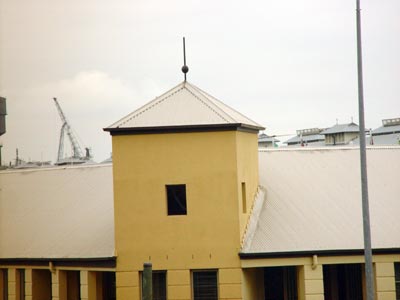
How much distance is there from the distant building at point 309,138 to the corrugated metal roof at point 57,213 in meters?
34.6

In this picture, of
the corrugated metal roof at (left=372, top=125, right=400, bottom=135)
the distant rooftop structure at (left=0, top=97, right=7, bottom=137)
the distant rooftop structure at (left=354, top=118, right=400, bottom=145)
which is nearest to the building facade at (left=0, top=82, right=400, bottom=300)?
the distant rooftop structure at (left=0, top=97, right=7, bottom=137)

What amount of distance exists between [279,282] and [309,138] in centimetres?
4251

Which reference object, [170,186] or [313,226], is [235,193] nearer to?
[170,186]

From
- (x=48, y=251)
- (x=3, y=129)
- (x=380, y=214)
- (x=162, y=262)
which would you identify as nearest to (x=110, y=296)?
(x=48, y=251)

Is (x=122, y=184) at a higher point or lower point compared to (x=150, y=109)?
lower

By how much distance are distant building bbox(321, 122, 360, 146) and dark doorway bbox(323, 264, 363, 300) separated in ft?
103

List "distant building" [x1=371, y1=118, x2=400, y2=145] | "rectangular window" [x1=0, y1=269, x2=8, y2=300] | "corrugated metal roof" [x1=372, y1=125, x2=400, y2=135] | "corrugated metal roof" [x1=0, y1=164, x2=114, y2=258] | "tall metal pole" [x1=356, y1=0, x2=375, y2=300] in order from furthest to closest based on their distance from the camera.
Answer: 1. "corrugated metal roof" [x1=372, y1=125, x2=400, y2=135]
2. "distant building" [x1=371, y1=118, x2=400, y2=145]
3. "rectangular window" [x1=0, y1=269, x2=8, y2=300]
4. "corrugated metal roof" [x1=0, y1=164, x2=114, y2=258]
5. "tall metal pole" [x1=356, y1=0, x2=375, y2=300]

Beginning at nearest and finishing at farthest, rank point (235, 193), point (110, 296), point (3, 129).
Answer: point (3, 129), point (235, 193), point (110, 296)

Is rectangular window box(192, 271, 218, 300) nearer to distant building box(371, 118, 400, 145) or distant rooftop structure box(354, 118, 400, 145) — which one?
distant rooftop structure box(354, 118, 400, 145)

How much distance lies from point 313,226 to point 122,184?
710 cm

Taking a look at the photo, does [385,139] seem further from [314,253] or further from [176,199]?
[176,199]

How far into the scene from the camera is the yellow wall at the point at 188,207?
25797mm

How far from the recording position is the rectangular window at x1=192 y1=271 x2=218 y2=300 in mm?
25984

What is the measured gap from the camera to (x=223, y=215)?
25.8 m
